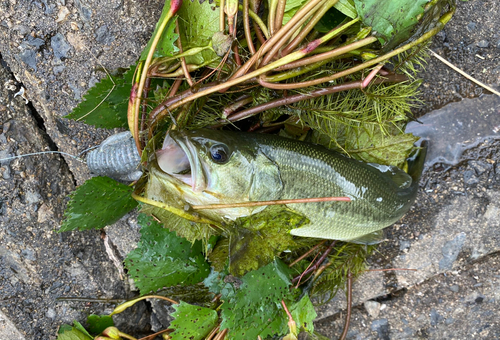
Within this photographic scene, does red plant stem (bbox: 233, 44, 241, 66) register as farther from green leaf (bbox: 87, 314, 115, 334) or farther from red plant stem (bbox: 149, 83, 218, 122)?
green leaf (bbox: 87, 314, 115, 334)

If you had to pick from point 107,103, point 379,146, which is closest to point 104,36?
point 107,103

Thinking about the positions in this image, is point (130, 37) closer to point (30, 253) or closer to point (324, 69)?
point (324, 69)

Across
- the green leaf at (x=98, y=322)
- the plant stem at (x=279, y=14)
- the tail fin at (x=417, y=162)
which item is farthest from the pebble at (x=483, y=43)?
the green leaf at (x=98, y=322)

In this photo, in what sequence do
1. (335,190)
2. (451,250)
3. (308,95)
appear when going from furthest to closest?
1. (451,250)
2. (335,190)
3. (308,95)

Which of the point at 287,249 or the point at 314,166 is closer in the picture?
the point at 314,166

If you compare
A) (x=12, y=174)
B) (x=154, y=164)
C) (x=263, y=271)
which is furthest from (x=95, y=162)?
(x=263, y=271)

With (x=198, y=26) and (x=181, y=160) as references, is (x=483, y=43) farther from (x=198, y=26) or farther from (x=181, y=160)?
(x=181, y=160)
